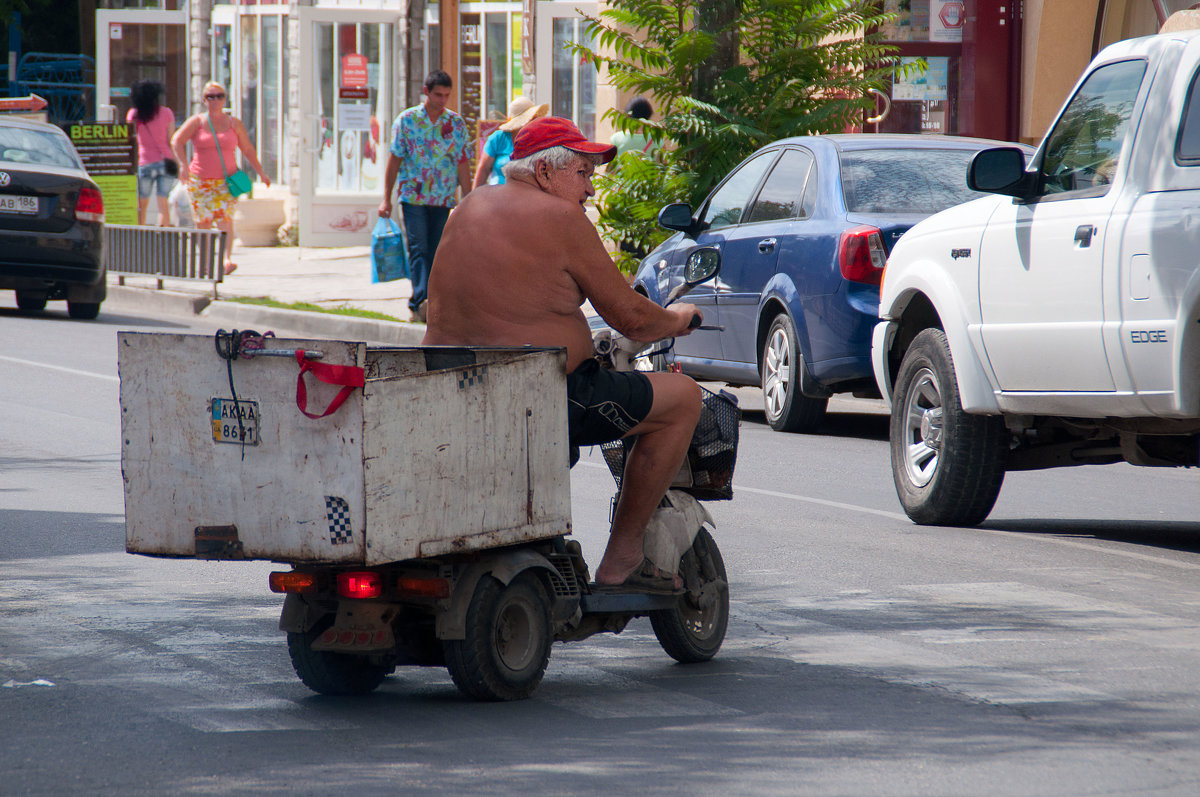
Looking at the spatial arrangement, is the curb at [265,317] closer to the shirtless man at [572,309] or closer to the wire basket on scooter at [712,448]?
the wire basket on scooter at [712,448]

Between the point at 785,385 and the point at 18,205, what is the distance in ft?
26.6

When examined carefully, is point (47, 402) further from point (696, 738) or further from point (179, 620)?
point (696, 738)

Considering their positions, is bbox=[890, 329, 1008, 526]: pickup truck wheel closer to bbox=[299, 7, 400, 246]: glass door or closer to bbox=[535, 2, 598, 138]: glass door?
Answer: bbox=[535, 2, 598, 138]: glass door

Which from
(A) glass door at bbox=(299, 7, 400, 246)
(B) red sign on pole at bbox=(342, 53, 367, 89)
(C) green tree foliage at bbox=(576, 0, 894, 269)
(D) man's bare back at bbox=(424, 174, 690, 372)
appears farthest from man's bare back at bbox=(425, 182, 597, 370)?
(B) red sign on pole at bbox=(342, 53, 367, 89)

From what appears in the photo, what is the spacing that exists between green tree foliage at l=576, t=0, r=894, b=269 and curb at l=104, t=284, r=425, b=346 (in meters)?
2.13

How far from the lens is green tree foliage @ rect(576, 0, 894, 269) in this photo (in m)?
15.2

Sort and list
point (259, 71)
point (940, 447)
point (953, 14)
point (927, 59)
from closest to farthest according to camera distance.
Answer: point (940, 447)
point (953, 14)
point (927, 59)
point (259, 71)

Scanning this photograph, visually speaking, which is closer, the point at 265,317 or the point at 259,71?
the point at 265,317

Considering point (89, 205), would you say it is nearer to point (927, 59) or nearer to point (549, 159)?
point (927, 59)

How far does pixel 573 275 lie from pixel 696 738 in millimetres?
1406

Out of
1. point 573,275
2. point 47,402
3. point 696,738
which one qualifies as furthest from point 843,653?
point 47,402

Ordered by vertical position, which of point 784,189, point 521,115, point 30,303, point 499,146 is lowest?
point 30,303

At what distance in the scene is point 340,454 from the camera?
4480mm

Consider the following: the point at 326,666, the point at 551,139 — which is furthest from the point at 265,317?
the point at 326,666
